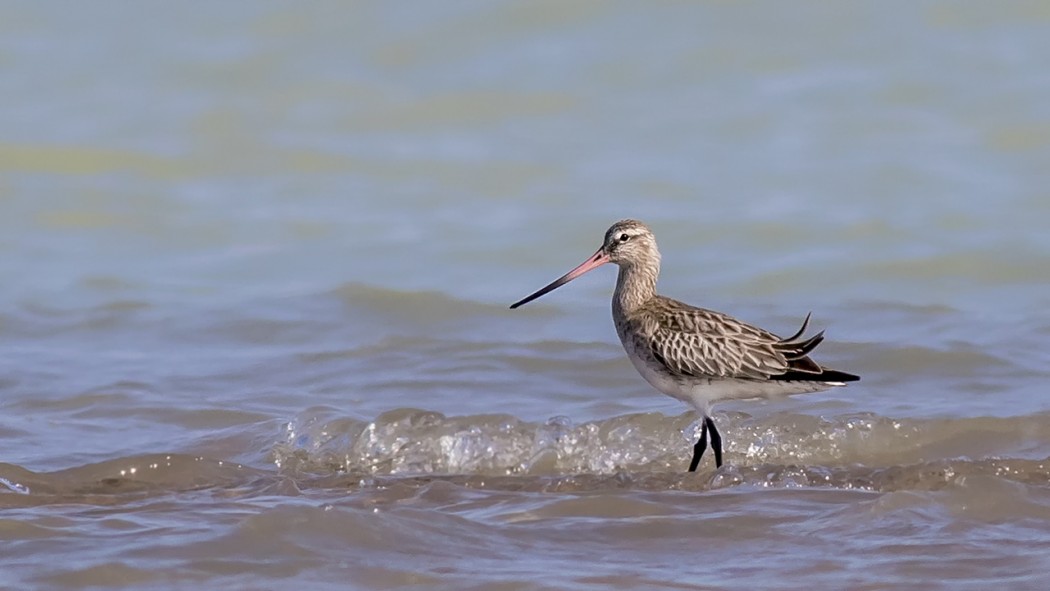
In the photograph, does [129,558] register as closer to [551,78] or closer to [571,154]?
[571,154]

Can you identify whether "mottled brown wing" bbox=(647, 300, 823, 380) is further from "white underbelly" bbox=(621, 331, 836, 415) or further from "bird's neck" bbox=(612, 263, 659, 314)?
"bird's neck" bbox=(612, 263, 659, 314)

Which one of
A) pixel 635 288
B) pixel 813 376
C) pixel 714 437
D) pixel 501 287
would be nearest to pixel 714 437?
pixel 714 437

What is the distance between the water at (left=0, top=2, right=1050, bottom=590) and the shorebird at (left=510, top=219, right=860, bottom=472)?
41 centimetres

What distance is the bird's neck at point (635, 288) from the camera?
7629 millimetres

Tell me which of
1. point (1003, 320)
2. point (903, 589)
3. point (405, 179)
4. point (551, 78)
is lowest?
point (903, 589)

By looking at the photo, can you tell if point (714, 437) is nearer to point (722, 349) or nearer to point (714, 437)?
point (714, 437)

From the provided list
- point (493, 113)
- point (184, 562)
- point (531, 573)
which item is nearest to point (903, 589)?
point (531, 573)

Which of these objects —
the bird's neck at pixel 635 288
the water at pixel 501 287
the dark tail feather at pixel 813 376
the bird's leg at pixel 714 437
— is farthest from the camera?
the bird's neck at pixel 635 288

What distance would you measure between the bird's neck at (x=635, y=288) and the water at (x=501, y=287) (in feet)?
2.03

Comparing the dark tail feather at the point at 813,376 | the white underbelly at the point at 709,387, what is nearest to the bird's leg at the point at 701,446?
the white underbelly at the point at 709,387

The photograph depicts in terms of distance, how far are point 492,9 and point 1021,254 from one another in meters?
6.60

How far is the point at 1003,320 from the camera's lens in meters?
9.66

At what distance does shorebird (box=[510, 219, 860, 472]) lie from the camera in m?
6.92

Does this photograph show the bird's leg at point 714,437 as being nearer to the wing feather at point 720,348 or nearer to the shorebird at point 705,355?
the shorebird at point 705,355
